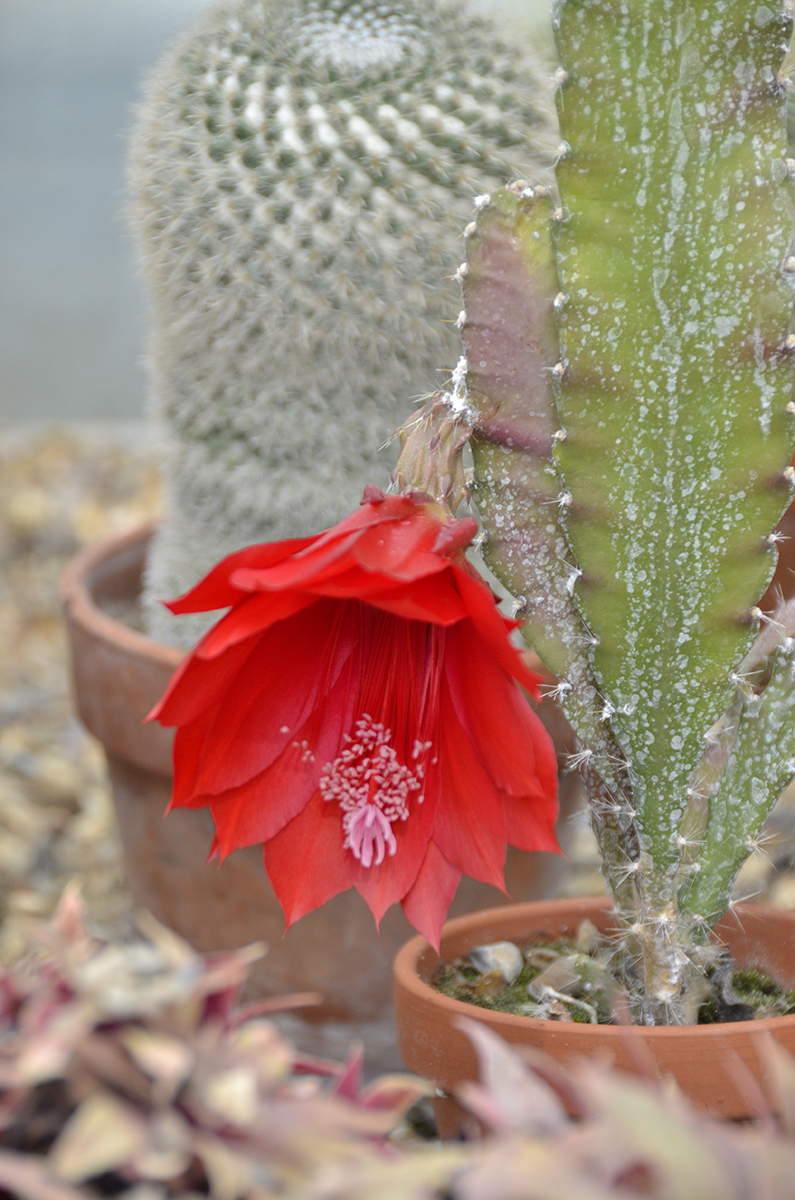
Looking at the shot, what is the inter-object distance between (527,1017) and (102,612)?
792 mm

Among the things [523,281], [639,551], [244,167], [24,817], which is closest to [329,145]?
[244,167]

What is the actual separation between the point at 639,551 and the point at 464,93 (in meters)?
0.55

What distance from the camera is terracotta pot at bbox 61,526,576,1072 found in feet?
3.20

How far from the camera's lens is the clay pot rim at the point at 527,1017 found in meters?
0.56

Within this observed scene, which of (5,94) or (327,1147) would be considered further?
(5,94)

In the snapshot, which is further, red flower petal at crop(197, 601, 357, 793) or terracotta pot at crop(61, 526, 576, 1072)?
terracotta pot at crop(61, 526, 576, 1072)

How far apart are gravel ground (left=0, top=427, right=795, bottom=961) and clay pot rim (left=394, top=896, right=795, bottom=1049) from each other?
68mm

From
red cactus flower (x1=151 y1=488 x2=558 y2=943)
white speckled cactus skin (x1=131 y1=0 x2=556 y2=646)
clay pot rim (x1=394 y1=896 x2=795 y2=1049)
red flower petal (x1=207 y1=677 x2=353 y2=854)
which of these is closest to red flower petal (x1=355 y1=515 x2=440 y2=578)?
red cactus flower (x1=151 y1=488 x2=558 y2=943)

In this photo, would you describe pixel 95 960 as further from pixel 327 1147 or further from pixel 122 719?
pixel 122 719

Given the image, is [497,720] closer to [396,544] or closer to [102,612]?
[396,544]

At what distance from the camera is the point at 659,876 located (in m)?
0.63

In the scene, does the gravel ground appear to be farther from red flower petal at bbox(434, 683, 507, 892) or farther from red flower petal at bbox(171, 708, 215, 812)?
red flower petal at bbox(171, 708, 215, 812)

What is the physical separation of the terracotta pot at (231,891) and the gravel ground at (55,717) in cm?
15

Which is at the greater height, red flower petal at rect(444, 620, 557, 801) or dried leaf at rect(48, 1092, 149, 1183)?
dried leaf at rect(48, 1092, 149, 1183)
